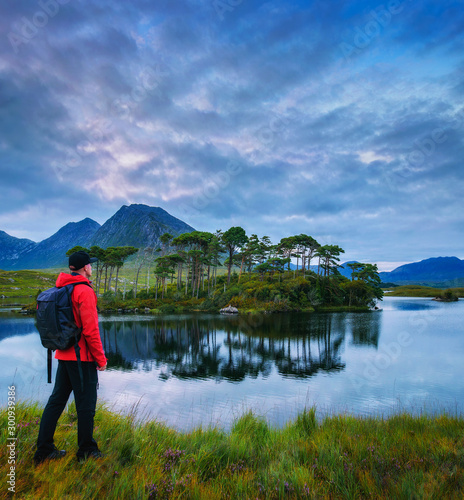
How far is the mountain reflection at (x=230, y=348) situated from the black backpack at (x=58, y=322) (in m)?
11.5

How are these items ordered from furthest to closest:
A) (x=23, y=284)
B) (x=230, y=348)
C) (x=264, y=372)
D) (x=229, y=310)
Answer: (x=23, y=284)
(x=229, y=310)
(x=230, y=348)
(x=264, y=372)

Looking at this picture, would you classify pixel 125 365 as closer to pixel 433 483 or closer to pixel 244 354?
pixel 244 354

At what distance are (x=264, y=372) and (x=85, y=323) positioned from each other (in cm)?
1261

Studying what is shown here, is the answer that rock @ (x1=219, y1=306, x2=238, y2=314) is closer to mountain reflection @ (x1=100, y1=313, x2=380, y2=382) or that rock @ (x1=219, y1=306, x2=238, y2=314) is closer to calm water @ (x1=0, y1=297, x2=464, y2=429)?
mountain reflection @ (x1=100, y1=313, x2=380, y2=382)

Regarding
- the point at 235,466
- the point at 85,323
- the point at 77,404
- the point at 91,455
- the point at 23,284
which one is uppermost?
the point at 85,323

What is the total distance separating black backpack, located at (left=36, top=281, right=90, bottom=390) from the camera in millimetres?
3543

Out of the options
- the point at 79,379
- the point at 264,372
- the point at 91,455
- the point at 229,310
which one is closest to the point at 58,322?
the point at 79,379

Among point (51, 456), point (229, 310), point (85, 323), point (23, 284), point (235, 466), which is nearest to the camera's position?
point (51, 456)

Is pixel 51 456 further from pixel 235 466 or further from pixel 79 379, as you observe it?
pixel 235 466

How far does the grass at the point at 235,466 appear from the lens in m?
3.04

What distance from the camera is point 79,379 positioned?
3697 mm

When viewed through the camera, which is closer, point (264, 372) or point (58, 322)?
point (58, 322)

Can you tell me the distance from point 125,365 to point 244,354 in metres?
7.29

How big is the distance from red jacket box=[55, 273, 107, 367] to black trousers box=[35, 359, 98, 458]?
4.3 inches
